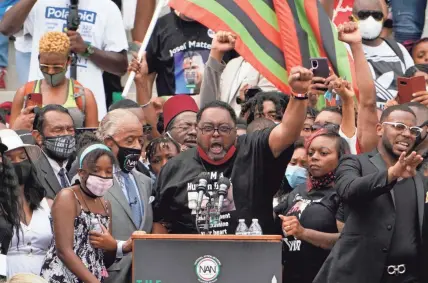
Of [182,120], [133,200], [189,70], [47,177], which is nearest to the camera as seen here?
[133,200]

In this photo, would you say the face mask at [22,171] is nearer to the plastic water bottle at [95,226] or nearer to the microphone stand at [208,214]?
the plastic water bottle at [95,226]

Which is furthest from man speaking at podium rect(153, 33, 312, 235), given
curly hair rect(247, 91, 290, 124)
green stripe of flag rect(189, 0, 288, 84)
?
green stripe of flag rect(189, 0, 288, 84)

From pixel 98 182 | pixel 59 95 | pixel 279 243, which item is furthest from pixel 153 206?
pixel 59 95

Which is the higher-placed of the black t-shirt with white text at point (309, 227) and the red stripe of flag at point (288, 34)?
the red stripe of flag at point (288, 34)

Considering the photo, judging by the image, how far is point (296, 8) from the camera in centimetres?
1270

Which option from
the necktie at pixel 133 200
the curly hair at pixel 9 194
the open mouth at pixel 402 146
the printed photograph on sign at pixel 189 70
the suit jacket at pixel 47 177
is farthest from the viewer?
the printed photograph on sign at pixel 189 70

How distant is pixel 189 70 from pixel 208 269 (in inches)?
198

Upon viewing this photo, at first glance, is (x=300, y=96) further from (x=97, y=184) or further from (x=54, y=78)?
(x=54, y=78)

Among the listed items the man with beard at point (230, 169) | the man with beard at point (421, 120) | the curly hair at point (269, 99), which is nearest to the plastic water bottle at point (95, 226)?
→ the man with beard at point (230, 169)

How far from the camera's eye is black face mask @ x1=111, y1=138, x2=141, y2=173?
10.8m

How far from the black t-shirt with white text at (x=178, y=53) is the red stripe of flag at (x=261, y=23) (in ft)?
3.81

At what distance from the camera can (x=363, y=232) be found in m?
9.66

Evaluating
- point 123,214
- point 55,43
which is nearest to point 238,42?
point 55,43

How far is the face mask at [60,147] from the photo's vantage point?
11.3 metres
